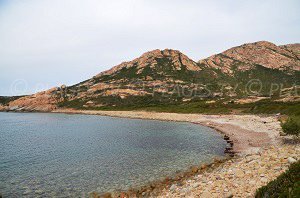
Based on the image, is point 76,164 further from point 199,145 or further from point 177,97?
point 177,97

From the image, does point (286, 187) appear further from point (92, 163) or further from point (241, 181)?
point (92, 163)

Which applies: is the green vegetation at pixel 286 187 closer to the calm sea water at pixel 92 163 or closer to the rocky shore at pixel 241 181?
the rocky shore at pixel 241 181

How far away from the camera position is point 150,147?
47219 mm

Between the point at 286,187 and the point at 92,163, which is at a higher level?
the point at 286,187

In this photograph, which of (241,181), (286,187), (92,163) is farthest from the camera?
(92,163)

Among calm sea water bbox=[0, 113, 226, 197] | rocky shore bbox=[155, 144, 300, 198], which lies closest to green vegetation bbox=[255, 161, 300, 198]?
rocky shore bbox=[155, 144, 300, 198]

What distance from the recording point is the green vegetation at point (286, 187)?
1125 cm

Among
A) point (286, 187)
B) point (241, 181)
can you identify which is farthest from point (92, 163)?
point (286, 187)

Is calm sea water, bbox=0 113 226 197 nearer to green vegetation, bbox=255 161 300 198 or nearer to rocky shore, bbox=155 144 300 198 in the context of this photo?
rocky shore, bbox=155 144 300 198

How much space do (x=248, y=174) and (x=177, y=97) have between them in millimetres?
151901

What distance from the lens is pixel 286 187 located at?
12.2 m

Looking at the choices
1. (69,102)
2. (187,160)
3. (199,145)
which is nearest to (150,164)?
(187,160)

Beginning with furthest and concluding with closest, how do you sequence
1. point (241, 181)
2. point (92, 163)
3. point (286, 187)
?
point (92, 163) < point (241, 181) < point (286, 187)

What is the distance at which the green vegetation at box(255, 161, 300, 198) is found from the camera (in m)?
11.3
